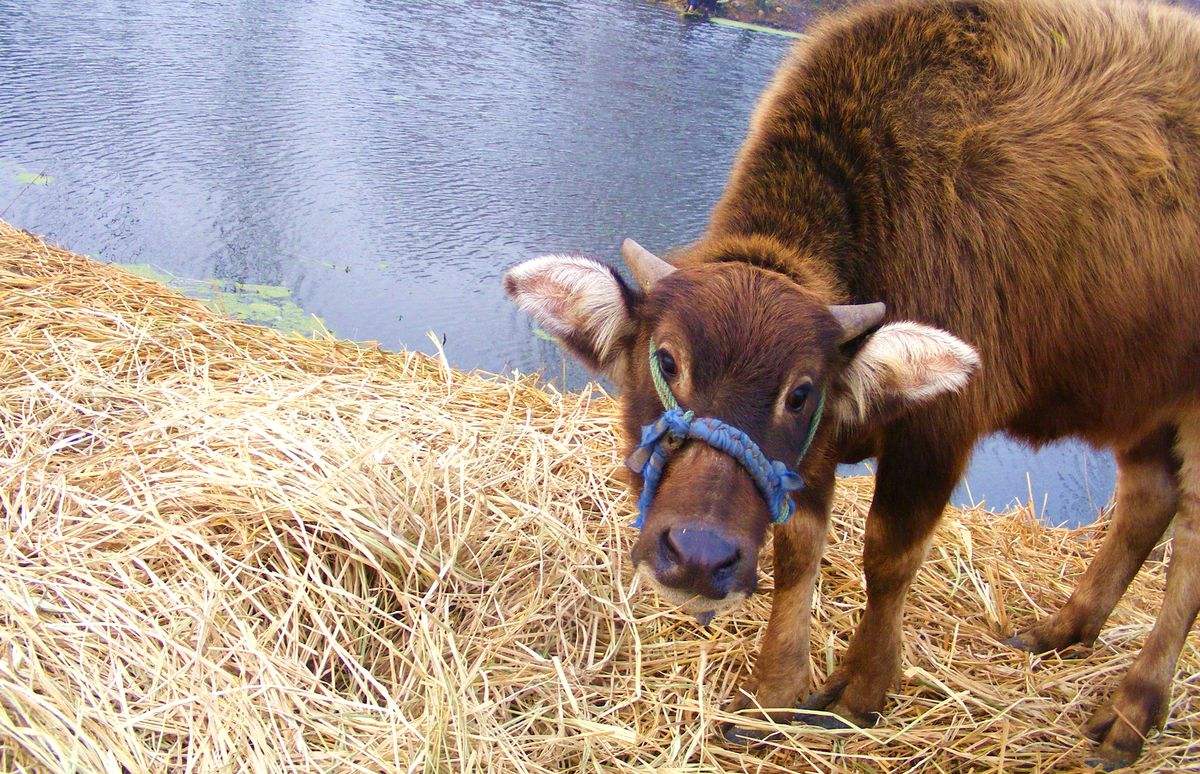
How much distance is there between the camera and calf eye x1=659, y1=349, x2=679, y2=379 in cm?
214

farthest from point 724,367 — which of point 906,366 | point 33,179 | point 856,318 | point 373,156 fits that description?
point 33,179

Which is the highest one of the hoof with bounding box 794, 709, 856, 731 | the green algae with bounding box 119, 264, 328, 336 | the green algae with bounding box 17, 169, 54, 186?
the green algae with bounding box 17, 169, 54, 186

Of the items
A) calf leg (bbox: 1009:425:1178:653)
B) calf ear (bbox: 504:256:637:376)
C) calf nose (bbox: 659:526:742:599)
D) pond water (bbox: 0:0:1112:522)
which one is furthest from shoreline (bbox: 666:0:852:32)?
calf nose (bbox: 659:526:742:599)

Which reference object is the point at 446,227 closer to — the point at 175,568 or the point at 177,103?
the point at 177,103

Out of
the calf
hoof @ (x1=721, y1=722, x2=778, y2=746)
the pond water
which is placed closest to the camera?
the calf

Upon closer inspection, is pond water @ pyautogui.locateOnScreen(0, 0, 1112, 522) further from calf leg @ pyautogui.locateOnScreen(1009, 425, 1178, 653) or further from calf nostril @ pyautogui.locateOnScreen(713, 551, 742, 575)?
calf nostril @ pyautogui.locateOnScreen(713, 551, 742, 575)

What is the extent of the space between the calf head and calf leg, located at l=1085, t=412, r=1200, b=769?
1.50 meters

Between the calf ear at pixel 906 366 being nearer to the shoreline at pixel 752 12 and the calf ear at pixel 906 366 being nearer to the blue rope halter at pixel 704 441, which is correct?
the blue rope halter at pixel 704 441

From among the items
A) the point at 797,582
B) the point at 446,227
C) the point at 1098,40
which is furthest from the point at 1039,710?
the point at 446,227

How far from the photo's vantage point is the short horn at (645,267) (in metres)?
2.35

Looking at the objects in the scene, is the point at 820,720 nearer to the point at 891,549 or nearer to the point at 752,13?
the point at 891,549

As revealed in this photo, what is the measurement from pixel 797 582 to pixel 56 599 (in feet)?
7.13

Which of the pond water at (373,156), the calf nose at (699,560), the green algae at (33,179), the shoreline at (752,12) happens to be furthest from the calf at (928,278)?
the shoreline at (752,12)

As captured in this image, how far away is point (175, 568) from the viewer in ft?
8.43
